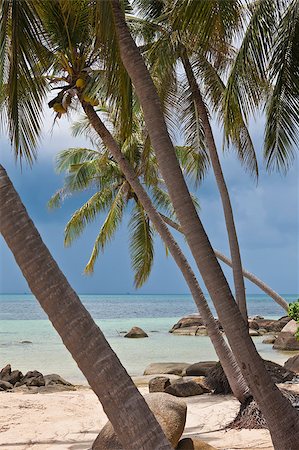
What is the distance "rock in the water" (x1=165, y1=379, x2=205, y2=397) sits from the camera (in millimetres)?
13236

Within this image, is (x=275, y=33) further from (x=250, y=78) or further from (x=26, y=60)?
(x=26, y=60)

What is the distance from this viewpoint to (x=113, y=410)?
3.26 meters

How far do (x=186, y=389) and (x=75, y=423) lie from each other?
8.98ft

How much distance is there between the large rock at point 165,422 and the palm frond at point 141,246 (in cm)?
1249

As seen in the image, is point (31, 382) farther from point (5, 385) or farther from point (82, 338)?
point (82, 338)

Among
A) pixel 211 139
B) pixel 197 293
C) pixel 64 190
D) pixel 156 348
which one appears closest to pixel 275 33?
pixel 211 139

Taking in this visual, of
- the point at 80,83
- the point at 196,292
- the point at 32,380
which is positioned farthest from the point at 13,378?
the point at 80,83

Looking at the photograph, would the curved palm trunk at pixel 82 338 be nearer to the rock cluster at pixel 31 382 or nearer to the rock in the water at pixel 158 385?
the rock in the water at pixel 158 385

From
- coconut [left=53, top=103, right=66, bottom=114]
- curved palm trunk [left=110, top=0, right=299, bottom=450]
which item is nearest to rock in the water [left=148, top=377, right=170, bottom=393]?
coconut [left=53, top=103, right=66, bottom=114]

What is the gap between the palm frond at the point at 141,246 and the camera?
69.8ft

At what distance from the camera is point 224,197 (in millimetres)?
11867

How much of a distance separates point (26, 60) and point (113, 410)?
17.8ft

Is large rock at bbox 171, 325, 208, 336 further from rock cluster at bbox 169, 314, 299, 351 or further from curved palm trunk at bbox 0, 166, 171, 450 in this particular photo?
curved palm trunk at bbox 0, 166, 171, 450

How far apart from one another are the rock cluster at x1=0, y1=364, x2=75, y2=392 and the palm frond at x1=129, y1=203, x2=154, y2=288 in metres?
4.37
